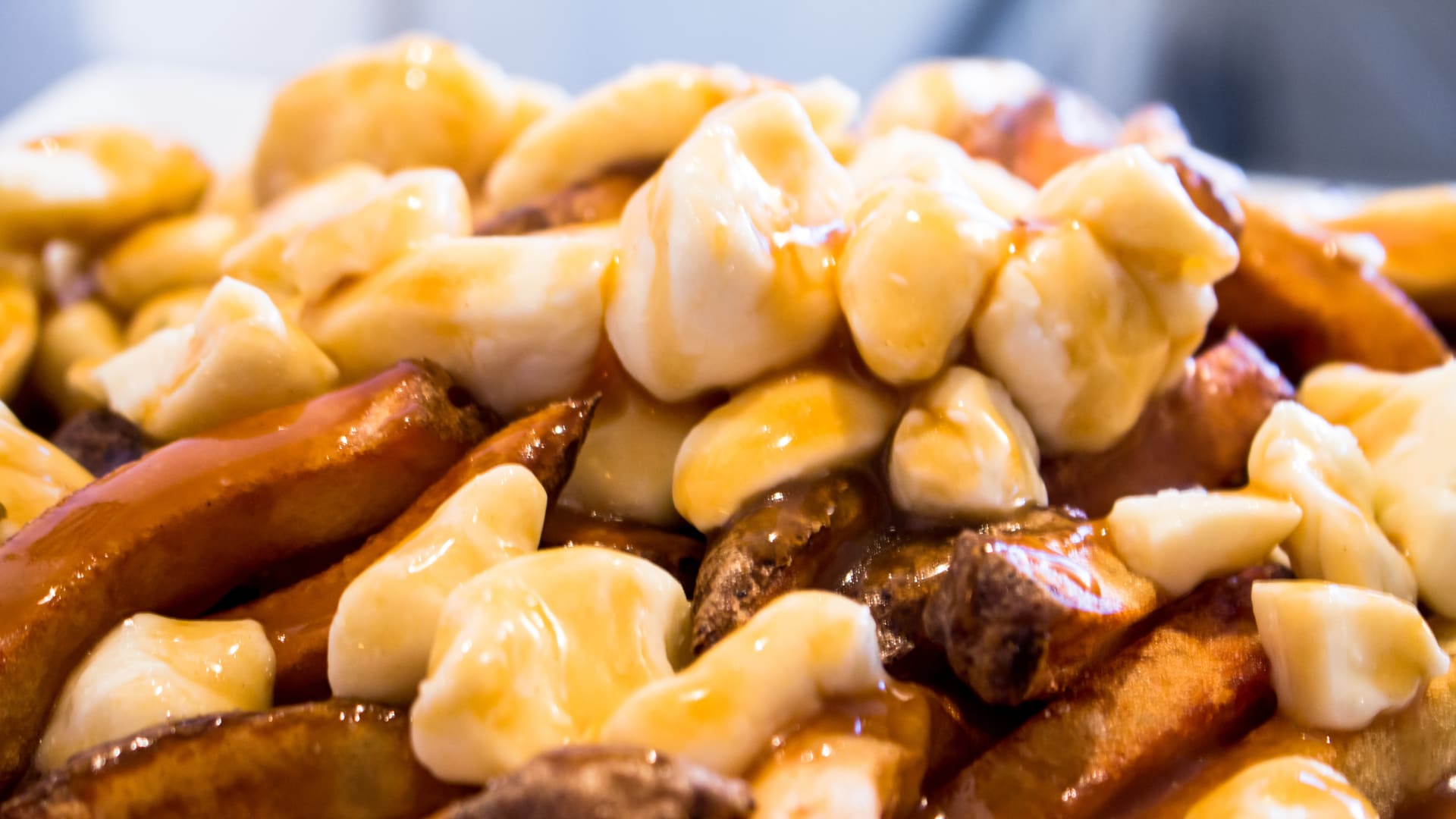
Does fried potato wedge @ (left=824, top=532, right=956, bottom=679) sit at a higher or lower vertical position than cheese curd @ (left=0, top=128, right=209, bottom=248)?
lower

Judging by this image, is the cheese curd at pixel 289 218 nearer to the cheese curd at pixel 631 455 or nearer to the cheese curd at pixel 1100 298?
the cheese curd at pixel 631 455

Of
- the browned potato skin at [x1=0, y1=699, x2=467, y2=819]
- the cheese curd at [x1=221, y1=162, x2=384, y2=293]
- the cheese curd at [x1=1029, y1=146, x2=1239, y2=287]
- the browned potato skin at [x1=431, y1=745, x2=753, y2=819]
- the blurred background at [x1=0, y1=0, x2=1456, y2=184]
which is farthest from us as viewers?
the blurred background at [x1=0, y1=0, x2=1456, y2=184]

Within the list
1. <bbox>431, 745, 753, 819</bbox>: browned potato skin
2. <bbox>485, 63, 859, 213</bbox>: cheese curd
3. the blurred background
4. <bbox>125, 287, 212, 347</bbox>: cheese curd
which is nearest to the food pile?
<bbox>431, 745, 753, 819</bbox>: browned potato skin

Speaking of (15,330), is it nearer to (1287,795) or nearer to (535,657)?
(535,657)

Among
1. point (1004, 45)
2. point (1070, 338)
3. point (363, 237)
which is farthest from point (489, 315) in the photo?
point (1004, 45)

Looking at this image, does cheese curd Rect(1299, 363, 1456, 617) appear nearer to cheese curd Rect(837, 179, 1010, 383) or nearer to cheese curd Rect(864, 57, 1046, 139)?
cheese curd Rect(837, 179, 1010, 383)

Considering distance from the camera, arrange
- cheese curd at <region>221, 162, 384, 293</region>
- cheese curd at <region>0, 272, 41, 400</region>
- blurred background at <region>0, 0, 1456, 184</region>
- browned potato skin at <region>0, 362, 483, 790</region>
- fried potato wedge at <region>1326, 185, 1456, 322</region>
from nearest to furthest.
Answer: browned potato skin at <region>0, 362, 483, 790</region>
cheese curd at <region>221, 162, 384, 293</region>
cheese curd at <region>0, 272, 41, 400</region>
fried potato wedge at <region>1326, 185, 1456, 322</region>
blurred background at <region>0, 0, 1456, 184</region>

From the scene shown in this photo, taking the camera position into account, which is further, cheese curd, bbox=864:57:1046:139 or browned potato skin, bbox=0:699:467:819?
cheese curd, bbox=864:57:1046:139

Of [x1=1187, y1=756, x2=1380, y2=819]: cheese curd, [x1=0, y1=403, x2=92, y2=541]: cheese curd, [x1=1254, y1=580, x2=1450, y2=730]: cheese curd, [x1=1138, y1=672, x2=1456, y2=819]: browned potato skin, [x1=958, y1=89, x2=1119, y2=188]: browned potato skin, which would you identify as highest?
[x1=958, y1=89, x2=1119, y2=188]: browned potato skin
